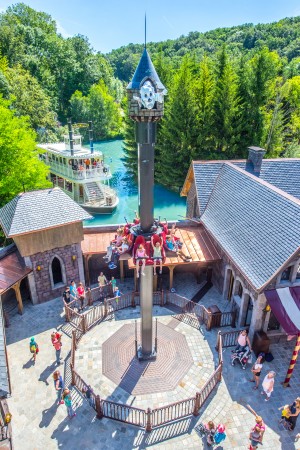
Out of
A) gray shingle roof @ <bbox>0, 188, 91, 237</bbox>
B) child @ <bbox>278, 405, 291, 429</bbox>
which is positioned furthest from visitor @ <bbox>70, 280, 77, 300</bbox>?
child @ <bbox>278, 405, 291, 429</bbox>

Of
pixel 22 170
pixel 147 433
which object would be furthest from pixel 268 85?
pixel 147 433

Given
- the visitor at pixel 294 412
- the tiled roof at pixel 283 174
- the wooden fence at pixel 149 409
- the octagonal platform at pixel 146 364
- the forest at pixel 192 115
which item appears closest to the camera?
the visitor at pixel 294 412

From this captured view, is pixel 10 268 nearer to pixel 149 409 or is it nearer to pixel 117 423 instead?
pixel 117 423

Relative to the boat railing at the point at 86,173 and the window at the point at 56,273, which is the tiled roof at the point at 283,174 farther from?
the boat railing at the point at 86,173

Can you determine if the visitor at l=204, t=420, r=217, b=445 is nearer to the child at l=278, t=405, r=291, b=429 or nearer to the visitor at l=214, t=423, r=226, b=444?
the visitor at l=214, t=423, r=226, b=444

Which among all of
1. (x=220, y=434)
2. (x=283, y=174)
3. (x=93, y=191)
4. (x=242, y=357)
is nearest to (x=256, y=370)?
(x=242, y=357)

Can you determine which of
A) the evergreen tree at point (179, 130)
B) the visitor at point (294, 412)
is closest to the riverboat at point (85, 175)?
the evergreen tree at point (179, 130)
